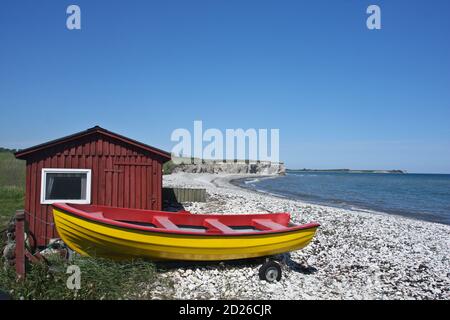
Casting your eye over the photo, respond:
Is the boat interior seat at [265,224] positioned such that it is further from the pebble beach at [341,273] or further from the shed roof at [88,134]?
the shed roof at [88,134]

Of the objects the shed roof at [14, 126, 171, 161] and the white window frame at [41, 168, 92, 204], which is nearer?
the shed roof at [14, 126, 171, 161]

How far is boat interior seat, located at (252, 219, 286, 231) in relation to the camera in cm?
1034

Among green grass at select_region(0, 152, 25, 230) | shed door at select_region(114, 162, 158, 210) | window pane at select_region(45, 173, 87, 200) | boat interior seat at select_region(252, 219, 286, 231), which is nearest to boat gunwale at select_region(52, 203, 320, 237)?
boat interior seat at select_region(252, 219, 286, 231)

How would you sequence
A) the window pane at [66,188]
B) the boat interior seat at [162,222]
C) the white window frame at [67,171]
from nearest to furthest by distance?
1. the boat interior seat at [162,222]
2. the white window frame at [67,171]
3. the window pane at [66,188]

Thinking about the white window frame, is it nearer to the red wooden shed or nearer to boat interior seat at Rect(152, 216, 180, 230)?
the red wooden shed

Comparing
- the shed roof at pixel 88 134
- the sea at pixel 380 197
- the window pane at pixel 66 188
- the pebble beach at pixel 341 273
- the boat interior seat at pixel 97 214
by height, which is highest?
the shed roof at pixel 88 134

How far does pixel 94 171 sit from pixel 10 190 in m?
13.4

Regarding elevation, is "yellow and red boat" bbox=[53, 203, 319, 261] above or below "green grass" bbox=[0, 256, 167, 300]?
above

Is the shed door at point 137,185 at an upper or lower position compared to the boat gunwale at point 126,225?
upper

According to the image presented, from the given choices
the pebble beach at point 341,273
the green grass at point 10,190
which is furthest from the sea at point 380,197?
the green grass at point 10,190

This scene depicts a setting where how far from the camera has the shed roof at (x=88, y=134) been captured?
1074cm

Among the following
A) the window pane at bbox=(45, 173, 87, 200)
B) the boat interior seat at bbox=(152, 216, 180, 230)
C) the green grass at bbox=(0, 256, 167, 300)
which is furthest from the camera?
the window pane at bbox=(45, 173, 87, 200)

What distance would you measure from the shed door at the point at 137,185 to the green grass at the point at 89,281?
3.64m

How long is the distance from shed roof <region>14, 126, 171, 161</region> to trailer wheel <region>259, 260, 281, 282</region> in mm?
5582
